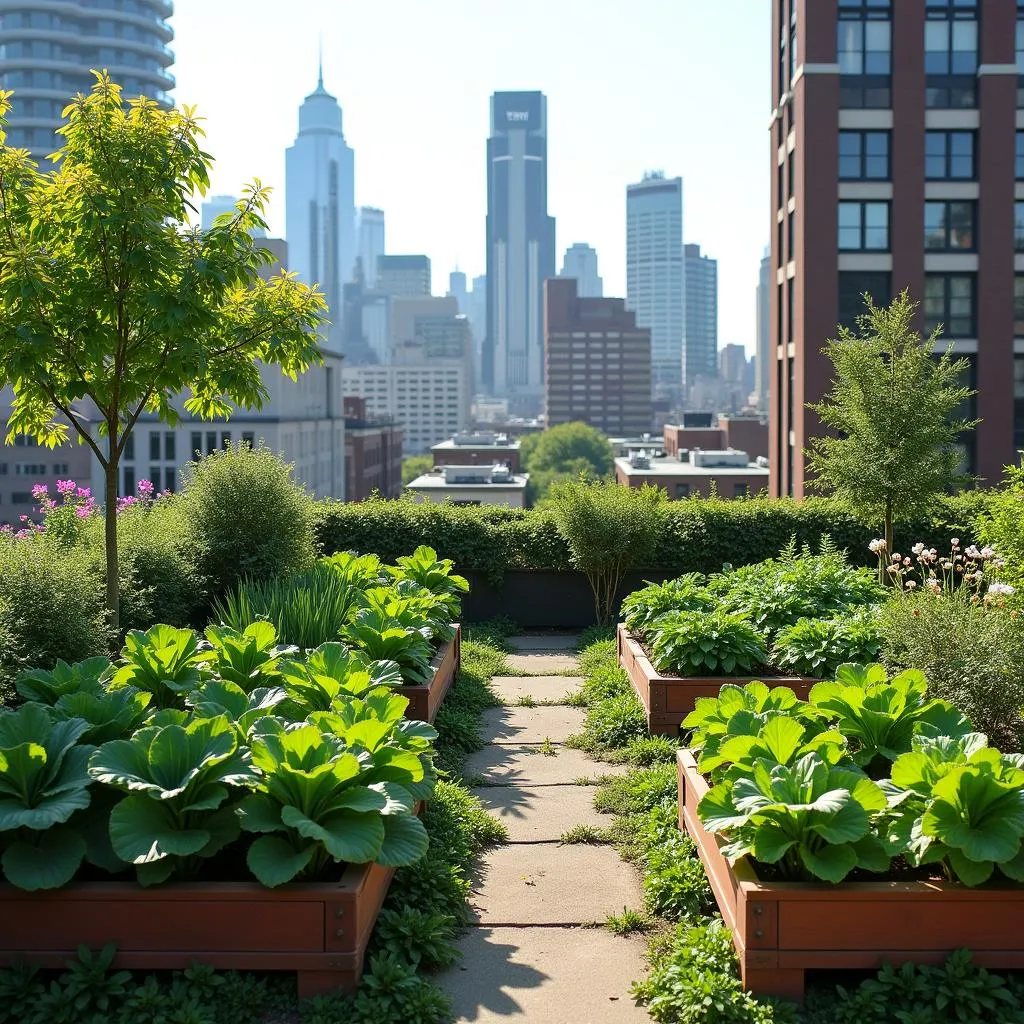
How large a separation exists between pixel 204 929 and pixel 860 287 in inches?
1706

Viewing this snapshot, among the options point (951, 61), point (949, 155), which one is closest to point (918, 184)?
point (949, 155)

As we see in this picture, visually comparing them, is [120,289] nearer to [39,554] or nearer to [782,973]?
[39,554]

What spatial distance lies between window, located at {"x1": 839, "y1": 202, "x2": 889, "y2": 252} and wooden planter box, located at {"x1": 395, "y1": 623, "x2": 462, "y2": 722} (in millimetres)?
36208

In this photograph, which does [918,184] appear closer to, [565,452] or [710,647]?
[710,647]

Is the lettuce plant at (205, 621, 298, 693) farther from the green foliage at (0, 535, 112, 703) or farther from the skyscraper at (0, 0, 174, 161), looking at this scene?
the skyscraper at (0, 0, 174, 161)

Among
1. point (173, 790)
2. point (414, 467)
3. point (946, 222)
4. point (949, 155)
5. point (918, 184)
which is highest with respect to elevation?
point (949, 155)

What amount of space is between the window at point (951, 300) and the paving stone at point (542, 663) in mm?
33878

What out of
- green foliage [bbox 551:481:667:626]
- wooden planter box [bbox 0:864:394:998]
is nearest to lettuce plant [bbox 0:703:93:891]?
wooden planter box [bbox 0:864:394:998]

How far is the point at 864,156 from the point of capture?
Result: 4456 centimetres

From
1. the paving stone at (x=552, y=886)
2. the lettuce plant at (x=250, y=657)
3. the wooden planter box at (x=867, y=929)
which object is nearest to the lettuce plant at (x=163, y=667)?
the lettuce plant at (x=250, y=657)

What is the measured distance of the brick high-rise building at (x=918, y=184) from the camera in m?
42.9

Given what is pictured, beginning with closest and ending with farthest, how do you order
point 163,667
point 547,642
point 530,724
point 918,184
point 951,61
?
point 163,667, point 530,724, point 547,642, point 951,61, point 918,184

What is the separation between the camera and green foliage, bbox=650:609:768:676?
10172mm

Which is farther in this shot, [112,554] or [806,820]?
[112,554]
